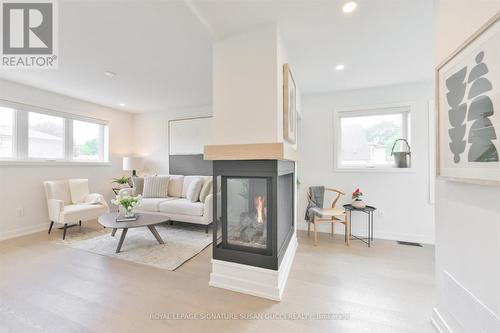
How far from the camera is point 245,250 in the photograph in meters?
1.94

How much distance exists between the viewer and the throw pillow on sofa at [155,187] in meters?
4.18

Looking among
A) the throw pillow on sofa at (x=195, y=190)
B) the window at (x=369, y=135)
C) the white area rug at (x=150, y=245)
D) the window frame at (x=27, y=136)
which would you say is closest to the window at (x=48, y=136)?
the window frame at (x=27, y=136)

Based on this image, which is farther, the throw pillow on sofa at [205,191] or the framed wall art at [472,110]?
the throw pillow on sofa at [205,191]

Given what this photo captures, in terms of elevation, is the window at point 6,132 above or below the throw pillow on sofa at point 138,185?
above

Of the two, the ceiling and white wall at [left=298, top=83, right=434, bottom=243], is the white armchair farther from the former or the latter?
white wall at [left=298, top=83, right=434, bottom=243]

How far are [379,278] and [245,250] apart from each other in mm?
1485

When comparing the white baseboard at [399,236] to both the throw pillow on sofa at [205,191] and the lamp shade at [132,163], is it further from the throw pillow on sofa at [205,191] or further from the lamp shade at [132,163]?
the lamp shade at [132,163]

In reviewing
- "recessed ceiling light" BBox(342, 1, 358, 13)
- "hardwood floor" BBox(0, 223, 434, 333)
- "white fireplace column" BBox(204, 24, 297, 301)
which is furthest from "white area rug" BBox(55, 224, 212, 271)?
"recessed ceiling light" BBox(342, 1, 358, 13)

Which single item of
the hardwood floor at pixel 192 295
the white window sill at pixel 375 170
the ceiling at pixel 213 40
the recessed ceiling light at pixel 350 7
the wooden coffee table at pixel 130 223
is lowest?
the hardwood floor at pixel 192 295

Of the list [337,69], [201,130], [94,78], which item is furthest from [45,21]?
[337,69]

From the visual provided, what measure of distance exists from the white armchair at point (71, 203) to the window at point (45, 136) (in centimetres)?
64

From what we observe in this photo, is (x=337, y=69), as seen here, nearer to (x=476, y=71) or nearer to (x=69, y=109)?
(x=476, y=71)

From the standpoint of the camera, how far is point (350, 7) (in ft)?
5.38

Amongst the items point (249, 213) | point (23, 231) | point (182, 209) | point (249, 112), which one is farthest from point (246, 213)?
point (23, 231)
